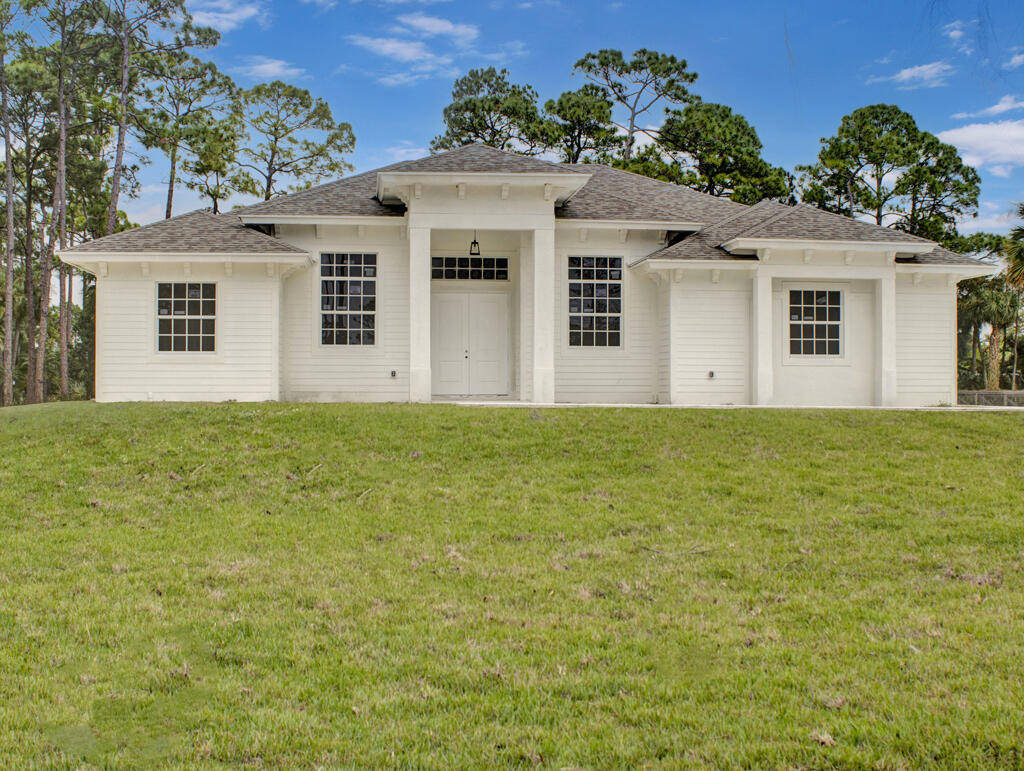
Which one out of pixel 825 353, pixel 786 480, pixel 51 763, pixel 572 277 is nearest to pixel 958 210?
pixel 825 353

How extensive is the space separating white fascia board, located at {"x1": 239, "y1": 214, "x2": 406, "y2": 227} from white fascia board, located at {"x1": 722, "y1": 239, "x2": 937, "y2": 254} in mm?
6732

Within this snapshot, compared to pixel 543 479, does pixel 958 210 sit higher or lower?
higher

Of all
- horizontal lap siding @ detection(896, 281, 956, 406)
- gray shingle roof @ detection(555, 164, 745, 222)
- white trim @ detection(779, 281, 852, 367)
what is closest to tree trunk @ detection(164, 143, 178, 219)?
gray shingle roof @ detection(555, 164, 745, 222)

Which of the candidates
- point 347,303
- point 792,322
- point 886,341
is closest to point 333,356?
point 347,303

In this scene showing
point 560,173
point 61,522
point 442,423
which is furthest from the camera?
point 560,173

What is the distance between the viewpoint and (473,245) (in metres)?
17.5

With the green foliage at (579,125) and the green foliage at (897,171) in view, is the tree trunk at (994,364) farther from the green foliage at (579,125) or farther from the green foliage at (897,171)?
the green foliage at (579,125)

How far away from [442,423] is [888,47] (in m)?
9.92

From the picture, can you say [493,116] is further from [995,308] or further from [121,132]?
[995,308]

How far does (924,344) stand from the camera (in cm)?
1755

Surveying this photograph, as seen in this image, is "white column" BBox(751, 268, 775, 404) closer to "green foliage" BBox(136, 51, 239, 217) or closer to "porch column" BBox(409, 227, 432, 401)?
"porch column" BBox(409, 227, 432, 401)

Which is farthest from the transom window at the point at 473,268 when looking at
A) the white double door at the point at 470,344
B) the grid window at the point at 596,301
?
the grid window at the point at 596,301

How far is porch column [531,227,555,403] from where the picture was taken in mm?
16109

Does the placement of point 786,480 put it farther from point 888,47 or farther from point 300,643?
point 888,47
